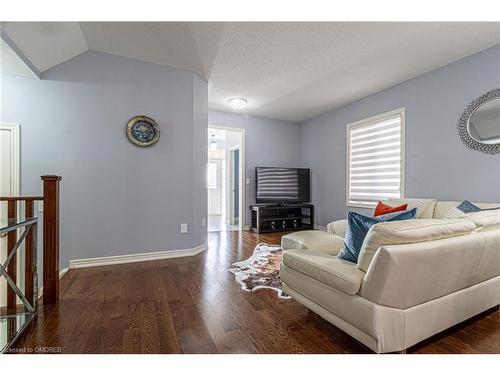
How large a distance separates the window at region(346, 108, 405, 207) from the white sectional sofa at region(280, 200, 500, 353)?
2326 mm

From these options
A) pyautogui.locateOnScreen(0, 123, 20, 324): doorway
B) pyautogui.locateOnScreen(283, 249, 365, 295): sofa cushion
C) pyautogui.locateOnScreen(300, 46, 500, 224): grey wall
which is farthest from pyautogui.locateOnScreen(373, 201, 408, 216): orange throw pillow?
pyautogui.locateOnScreen(0, 123, 20, 324): doorway

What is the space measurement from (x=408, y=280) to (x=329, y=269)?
0.41 meters

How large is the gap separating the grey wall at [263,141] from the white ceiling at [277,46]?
1521mm

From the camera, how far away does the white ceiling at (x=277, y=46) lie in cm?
246

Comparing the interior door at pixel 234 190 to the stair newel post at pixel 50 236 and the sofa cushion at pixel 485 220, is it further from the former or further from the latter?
the sofa cushion at pixel 485 220

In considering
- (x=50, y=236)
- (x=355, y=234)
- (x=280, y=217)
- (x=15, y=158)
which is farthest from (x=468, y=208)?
→ (x=15, y=158)

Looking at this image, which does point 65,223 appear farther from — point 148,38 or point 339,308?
point 339,308

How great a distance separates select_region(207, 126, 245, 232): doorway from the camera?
18.0 ft

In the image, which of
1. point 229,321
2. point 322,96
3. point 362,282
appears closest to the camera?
point 362,282

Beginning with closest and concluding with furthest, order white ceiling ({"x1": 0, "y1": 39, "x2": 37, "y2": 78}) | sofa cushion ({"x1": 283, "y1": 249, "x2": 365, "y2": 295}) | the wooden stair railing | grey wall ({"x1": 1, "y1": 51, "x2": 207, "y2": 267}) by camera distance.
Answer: sofa cushion ({"x1": 283, "y1": 249, "x2": 365, "y2": 295}), the wooden stair railing, white ceiling ({"x1": 0, "y1": 39, "x2": 37, "y2": 78}), grey wall ({"x1": 1, "y1": 51, "x2": 207, "y2": 267})

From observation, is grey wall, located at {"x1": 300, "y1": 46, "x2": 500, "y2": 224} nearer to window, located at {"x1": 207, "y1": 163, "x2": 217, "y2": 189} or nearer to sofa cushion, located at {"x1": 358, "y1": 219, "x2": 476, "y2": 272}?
sofa cushion, located at {"x1": 358, "y1": 219, "x2": 476, "y2": 272}

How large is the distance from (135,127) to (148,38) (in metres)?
1.06
